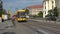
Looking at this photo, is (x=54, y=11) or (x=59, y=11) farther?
(x=54, y=11)

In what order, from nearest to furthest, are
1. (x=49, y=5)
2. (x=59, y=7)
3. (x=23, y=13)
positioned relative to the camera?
(x=23, y=13)
(x=59, y=7)
(x=49, y=5)

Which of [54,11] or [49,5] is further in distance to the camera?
[49,5]

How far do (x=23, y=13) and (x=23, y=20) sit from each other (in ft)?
8.96

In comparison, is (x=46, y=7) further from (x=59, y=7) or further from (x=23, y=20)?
(x=23, y=20)

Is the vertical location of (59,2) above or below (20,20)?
above

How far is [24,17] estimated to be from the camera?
6147 centimetres

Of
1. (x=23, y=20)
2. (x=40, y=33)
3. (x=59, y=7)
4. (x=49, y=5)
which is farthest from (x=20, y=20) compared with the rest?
(x=49, y=5)

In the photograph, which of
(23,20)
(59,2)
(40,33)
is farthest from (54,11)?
(40,33)

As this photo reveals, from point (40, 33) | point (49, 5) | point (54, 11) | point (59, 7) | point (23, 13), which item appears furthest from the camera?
point (49, 5)

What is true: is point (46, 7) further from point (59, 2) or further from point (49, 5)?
point (59, 2)

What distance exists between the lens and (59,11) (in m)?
85.3

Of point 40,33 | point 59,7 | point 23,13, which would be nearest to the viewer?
point 40,33

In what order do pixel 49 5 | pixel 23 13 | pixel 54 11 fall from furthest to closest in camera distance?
pixel 49 5
pixel 54 11
pixel 23 13

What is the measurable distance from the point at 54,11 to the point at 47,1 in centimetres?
4007
